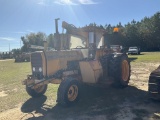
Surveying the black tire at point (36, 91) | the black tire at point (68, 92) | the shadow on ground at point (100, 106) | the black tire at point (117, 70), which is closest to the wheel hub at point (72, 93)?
the black tire at point (68, 92)

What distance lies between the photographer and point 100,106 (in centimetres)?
682

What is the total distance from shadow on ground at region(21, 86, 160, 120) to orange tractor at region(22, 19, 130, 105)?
38 centimetres

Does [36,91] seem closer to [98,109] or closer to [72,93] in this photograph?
[72,93]

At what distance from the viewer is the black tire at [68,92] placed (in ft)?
21.3

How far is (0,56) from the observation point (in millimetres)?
55438

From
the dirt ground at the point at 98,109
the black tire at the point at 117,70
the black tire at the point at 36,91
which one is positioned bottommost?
the dirt ground at the point at 98,109

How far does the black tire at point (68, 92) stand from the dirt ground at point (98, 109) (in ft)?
0.76

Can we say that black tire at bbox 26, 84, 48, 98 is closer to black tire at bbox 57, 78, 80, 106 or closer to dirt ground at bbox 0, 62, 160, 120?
dirt ground at bbox 0, 62, 160, 120

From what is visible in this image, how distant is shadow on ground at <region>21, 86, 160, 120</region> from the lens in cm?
598

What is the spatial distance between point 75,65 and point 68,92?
59.6 inches

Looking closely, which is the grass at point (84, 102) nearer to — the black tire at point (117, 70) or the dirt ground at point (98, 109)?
the dirt ground at point (98, 109)

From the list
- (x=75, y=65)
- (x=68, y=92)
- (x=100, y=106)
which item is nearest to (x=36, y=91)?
(x=75, y=65)

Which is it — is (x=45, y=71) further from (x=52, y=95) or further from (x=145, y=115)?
(x=145, y=115)

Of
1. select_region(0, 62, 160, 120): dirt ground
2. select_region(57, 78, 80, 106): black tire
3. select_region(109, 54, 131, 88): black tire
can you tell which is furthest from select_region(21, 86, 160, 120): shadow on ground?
select_region(109, 54, 131, 88): black tire
